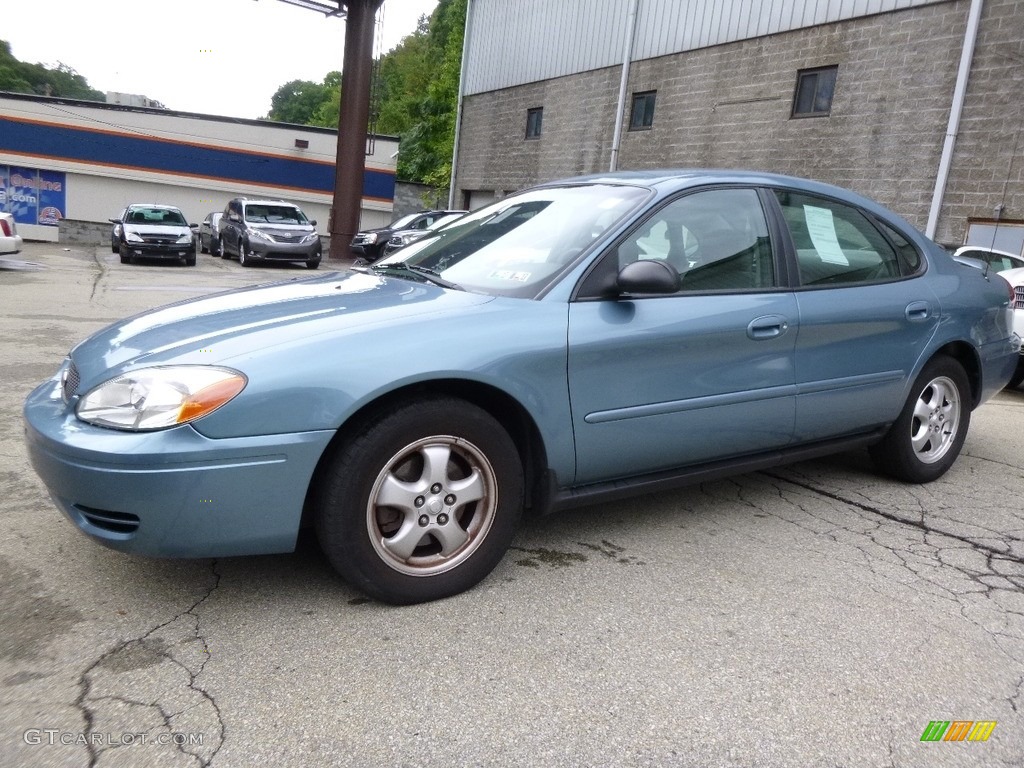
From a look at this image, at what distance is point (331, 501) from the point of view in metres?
2.52

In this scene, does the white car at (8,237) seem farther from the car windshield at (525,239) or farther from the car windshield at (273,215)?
the car windshield at (525,239)

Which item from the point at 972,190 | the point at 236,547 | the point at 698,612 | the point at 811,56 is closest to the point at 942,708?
the point at 698,612

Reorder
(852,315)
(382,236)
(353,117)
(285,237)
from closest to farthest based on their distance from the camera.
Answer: (852,315) → (382,236) → (285,237) → (353,117)

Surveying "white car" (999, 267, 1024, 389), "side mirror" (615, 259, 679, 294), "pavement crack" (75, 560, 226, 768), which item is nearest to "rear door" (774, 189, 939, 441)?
"side mirror" (615, 259, 679, 294)

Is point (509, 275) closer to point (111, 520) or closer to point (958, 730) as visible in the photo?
point (111, 520)

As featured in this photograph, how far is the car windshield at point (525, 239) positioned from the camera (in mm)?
3107

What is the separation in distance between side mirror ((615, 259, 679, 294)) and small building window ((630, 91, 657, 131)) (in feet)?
54.4

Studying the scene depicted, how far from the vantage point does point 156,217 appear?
19656mm

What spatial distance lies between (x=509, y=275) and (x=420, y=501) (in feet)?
3.18

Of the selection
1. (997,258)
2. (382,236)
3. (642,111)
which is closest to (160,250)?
(382,236)

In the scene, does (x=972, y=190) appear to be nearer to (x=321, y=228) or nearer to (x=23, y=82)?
(x=321, y=228)

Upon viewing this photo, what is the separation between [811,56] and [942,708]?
14785 millimetres

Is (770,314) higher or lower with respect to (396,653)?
higher

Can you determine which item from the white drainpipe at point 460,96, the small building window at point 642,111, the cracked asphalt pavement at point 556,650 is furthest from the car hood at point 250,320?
the white drainpipe at point 460,96
